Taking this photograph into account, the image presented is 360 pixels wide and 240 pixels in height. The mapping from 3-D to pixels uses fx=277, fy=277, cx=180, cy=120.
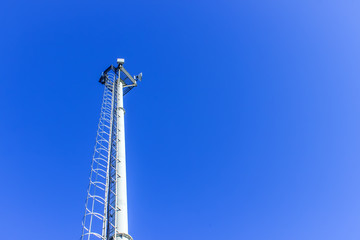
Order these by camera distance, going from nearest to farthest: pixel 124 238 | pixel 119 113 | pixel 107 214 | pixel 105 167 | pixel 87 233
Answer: pixel 87 233 → pixel 124 238 → pixel 107 214 → pixel 105 167 → pixel 119 113

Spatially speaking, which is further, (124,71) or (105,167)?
(124,71)

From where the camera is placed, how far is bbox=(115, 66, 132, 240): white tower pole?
2066 centimetres

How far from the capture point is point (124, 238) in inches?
787

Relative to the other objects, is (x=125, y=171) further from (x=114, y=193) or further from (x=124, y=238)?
(x=124, y=238)

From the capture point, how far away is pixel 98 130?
26.9 meters

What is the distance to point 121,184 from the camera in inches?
924

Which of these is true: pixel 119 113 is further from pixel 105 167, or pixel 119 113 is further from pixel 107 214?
pixel 107 214

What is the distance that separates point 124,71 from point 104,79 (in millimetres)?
2736

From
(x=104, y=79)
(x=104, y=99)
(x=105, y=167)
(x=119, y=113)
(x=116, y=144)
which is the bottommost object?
(x=105, y=167)

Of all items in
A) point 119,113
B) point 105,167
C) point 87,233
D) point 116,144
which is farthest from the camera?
point 119,113

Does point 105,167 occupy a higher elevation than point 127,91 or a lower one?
lower

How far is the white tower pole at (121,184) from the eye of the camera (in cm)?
2066

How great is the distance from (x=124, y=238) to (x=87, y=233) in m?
2.84

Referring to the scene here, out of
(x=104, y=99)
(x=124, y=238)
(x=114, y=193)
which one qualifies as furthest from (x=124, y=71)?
(x=124, y=238)
